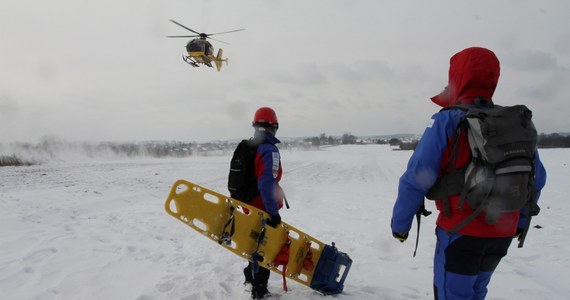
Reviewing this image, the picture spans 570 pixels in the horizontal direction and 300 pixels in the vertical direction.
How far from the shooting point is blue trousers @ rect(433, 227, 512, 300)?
222 cm

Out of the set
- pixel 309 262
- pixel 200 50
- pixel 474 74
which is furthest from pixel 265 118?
pixel 200 50

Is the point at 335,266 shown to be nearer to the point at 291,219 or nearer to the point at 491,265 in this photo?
the point at 491,265

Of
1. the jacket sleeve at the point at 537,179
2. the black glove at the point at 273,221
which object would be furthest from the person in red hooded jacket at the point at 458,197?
the black glove at the point at 273,221

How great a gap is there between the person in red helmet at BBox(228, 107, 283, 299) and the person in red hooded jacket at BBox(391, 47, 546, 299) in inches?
66.2

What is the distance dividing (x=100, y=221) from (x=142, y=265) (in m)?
3.33

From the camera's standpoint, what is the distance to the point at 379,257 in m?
5.36

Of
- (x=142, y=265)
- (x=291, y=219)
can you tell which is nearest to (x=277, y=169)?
(x=142, y=265)

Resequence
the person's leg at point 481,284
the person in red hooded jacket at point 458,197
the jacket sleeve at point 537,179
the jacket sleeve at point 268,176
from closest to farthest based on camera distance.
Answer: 1. the person in red hooded jacket at point 458,197
2. the person's leg at point 481,284
3. the jacket sleeve at point 537,179
4. the jacket sleeve at point 268,176

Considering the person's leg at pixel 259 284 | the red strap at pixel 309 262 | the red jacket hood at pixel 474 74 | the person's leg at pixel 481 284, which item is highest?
the red jacket hood at pixel 474 74

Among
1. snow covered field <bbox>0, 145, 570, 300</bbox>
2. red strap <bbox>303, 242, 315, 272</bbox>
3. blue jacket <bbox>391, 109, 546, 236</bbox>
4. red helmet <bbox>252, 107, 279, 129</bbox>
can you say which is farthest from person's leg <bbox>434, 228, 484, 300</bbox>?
red helmet <bbox>252, 107, 279, 129</bbox>

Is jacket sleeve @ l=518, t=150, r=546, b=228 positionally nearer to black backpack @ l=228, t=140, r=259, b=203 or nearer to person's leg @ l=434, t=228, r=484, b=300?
person's leg @ l=434, t=228, r=484, b=300

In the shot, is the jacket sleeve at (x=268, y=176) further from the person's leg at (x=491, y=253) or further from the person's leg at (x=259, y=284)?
the person's leg at (x=491, y=253)

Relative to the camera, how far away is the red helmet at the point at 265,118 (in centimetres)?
400

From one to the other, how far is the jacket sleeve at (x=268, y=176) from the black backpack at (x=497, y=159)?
2.04 meters
